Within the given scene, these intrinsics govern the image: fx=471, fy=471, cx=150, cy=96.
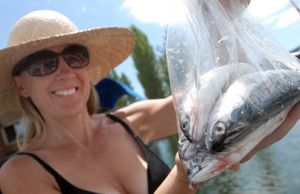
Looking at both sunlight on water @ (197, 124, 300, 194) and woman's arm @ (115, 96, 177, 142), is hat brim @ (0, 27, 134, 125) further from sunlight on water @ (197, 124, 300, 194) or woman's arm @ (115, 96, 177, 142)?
sunlight on water @ (197, 124, 300, 194)

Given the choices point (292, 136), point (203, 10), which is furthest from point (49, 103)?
point (292, 136)

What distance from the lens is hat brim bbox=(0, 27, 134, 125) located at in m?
1.95

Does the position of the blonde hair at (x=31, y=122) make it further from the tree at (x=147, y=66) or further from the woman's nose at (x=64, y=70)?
the tree at (x=147, y=66)

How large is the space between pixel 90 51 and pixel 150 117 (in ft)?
1.47

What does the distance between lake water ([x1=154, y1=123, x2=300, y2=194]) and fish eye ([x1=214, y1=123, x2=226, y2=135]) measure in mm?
5765

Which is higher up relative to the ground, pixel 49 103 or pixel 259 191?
pixel 49 103

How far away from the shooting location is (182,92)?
113cm

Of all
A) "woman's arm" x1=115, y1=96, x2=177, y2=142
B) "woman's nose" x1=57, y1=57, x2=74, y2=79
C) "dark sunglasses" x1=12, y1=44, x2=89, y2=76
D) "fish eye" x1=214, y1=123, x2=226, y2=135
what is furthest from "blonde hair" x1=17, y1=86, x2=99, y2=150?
"fish eye" x1=214, y1=123, x2=226, y2=135

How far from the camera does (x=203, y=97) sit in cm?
106

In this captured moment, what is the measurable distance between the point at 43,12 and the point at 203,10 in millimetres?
999

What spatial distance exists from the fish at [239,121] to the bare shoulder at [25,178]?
873 millimetres

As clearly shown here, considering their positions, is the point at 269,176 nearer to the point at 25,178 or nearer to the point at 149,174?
the point at 149,174

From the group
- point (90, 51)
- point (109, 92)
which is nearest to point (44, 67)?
point (90, 51)

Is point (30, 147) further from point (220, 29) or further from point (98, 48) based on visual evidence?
point (220, 29)
